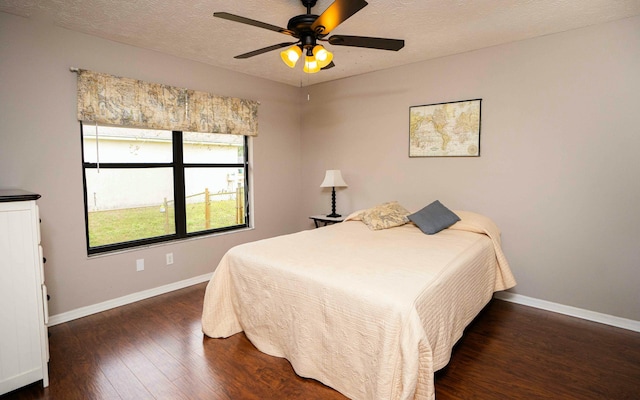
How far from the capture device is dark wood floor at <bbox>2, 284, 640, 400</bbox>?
1.92 meters

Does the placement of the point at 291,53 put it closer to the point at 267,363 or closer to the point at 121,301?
the point at 267,363

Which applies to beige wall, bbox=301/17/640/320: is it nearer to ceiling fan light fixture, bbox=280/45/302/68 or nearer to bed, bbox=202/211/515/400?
bed, bbox=202/211/515/400

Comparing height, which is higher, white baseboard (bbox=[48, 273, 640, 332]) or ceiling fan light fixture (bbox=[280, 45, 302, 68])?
ceiling fan light fixture (bbox=[280, 45, 302, 68])

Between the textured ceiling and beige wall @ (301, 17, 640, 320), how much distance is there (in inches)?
10.3

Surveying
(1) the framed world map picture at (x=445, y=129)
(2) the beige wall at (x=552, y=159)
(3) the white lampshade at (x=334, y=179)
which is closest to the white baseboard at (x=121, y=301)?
(3) the white lampshade at (x=334, y=179)

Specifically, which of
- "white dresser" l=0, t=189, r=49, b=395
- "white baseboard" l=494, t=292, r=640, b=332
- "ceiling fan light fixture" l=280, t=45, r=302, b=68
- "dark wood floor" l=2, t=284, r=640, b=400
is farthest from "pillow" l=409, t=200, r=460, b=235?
"white dresser" l=0, t=189, r=49, b=395

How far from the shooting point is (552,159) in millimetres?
2951

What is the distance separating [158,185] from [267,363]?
2.25 metres

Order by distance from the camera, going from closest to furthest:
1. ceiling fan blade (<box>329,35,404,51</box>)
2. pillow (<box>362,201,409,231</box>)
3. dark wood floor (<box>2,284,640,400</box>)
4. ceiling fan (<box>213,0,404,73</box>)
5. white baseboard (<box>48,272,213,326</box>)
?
ceiling fan (<box>213,0,404,73</box>), dark wood floor (<box>2,284,640,400</box>), ceiling fan blade (<box>329,35,404,51</box>), white baseboard (<box>48,272,213,326</box>), pillow (<box>362,201,409,231</box>)

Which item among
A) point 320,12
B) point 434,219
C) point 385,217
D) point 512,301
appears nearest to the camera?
point 320,12

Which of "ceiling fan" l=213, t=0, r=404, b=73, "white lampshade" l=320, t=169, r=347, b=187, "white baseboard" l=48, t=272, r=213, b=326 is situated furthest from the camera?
"white lampshade" l=320, t=169, r=347, b=187

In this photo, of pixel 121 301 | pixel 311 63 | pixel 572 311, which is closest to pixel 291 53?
pixel 311 63

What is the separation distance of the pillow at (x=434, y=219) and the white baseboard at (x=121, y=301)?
2.47 m

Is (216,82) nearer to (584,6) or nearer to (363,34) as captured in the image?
(363,34)
